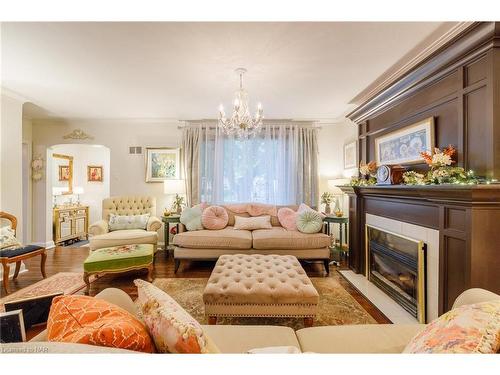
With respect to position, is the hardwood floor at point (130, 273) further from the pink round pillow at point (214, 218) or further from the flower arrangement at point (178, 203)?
the flower arrangement at point (178, 203)

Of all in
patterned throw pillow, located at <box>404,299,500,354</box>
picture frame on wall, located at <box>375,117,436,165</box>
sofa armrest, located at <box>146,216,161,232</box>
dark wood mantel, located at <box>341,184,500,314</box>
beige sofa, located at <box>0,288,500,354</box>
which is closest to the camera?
patterned throw pillow, located at <box>404,299,500,354</box>

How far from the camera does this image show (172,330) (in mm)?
759

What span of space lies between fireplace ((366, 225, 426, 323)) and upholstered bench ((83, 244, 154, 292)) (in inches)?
113

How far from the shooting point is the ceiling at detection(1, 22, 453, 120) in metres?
1.94

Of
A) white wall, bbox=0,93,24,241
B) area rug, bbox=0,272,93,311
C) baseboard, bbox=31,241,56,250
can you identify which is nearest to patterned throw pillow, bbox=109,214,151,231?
area rug, bbox=0,272,93,311

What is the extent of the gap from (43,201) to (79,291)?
3.04 m

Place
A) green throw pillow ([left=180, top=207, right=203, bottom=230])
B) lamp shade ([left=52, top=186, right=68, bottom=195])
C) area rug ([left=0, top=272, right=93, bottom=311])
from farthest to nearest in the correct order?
lamp shade ([left=52, top=186, right=68, bottom=195]), green throw pillow ([left=180, top=207, right=203, bottom=230]), area rug ([left=0, top=272, right=93, bottom=311])

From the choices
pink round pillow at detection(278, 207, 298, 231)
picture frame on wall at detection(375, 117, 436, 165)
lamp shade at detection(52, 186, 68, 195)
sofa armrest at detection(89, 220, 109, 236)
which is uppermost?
picture frame on wall at detection(375, 117, 436, 165)

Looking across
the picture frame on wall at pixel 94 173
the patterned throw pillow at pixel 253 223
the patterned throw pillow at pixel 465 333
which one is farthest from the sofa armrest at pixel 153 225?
the patterned throw pillow at pixel 465 333

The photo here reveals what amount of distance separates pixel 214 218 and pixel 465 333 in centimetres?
344

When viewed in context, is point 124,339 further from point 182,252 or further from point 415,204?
point 182,252

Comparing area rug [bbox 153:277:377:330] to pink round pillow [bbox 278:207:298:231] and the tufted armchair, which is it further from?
pink round pillow [bbox 278:207:298:231]

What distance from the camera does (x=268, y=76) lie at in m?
2.79

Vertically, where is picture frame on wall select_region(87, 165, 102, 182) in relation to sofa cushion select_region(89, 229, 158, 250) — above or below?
above
